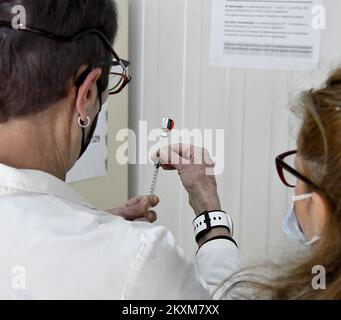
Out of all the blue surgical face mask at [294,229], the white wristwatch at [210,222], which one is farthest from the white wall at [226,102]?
the blue surgical face mask at [294,229]

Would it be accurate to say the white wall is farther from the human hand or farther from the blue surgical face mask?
the blue surgical face mask

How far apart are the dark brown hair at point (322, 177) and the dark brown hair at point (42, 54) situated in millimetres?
339

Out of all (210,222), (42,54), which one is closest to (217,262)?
(210,222)

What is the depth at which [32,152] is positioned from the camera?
0.74 m

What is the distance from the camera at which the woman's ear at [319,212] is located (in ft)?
2.09

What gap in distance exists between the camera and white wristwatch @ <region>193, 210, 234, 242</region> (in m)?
0.99

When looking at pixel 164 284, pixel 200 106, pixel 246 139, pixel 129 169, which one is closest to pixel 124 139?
pixel 129 169

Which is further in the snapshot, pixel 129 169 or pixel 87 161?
pixel 129 169

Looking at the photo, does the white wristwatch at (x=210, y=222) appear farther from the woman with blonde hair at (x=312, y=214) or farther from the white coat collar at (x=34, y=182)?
the white coat collar at (x=34, y=182)

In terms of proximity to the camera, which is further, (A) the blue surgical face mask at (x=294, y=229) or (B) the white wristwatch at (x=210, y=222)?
(B) the white wristwatch at (x=210, y=222)

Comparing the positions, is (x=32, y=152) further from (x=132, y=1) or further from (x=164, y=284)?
(x=132, y=1)

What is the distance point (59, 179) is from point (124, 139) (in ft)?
1.92

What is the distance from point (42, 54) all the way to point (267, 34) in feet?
2.13

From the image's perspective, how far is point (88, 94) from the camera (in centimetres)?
78
